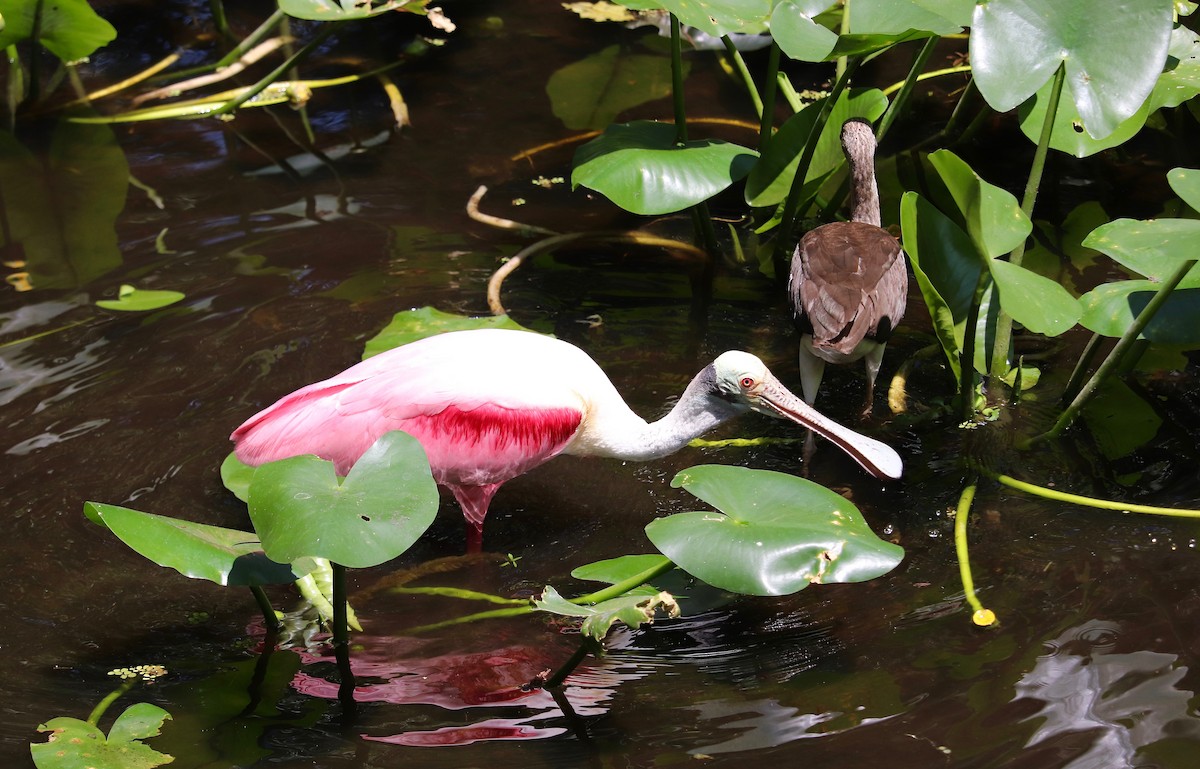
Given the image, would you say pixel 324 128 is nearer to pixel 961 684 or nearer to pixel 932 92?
pixel 932 92

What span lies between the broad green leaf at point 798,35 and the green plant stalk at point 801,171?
0.24m

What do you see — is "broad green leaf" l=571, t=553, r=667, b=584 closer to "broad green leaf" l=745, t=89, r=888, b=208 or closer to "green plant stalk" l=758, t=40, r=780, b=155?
"broad green leaf" l=745, t=89, r=888, b=208

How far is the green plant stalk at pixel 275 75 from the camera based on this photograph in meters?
5.06

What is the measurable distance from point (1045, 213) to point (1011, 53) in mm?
1930

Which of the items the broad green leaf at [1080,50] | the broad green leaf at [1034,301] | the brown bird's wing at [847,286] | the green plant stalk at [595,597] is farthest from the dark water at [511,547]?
the broad green leaf at [1080,50]

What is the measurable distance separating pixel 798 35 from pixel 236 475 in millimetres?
2165

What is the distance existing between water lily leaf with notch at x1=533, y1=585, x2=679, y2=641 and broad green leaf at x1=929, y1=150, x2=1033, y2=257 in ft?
5.08

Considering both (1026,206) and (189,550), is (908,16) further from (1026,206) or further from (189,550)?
(189,550)

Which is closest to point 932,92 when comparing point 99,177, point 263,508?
point 99,177

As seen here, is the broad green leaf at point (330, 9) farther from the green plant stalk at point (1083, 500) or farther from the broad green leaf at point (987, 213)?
the green plant stalk at point (1083, 500)

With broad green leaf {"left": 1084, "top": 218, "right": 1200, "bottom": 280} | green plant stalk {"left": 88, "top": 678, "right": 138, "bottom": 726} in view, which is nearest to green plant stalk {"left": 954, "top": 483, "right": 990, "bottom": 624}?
broad green leaf {"left": 1084, "top": 218, "right": 1200, "bottom": 280}

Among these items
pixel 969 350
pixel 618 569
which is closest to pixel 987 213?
pixel 969 350

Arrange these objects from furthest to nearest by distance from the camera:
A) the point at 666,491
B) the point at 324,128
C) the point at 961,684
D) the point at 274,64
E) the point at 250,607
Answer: the point at 274,64
the point at 324,128
the point at 666,491
the point at 250,607
the point at 961,684

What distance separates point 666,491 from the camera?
3.76 metres
